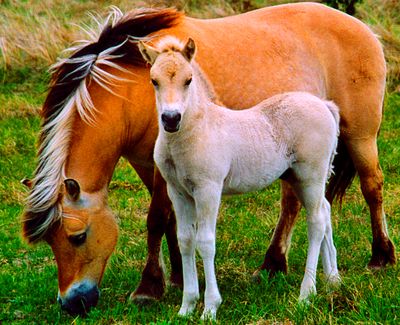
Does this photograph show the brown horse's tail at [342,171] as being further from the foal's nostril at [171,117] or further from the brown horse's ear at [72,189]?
the foal's nostril at [171,117]

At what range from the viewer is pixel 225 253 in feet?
19.6

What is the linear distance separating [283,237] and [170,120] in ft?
7.70

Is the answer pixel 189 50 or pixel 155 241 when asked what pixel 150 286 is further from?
pixel 189 50

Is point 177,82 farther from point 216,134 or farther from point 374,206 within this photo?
point 374,206

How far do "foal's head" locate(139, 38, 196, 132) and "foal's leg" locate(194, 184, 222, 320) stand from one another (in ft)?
1.68

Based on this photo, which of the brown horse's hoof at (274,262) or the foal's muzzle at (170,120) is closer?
the foal's muzzle at (170,120)

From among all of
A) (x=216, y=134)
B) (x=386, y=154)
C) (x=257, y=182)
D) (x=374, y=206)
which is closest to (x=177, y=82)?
(x=216, y=134)

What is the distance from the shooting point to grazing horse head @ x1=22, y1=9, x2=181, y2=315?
180 inches

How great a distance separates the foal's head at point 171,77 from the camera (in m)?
3.70

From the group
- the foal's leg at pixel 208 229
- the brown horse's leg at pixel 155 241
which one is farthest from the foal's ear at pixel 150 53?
the brown horse's leg at pixel 155 241

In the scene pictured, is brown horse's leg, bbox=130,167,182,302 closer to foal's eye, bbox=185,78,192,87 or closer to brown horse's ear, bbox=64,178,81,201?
brown horse's ear, bbox=64,178,81,201

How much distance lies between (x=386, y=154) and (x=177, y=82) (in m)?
4.91

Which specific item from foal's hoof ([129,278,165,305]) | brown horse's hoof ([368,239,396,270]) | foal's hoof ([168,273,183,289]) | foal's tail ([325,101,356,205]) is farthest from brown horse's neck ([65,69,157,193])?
brown horse's hoof ([368,239,396,270])

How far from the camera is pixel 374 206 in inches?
228
